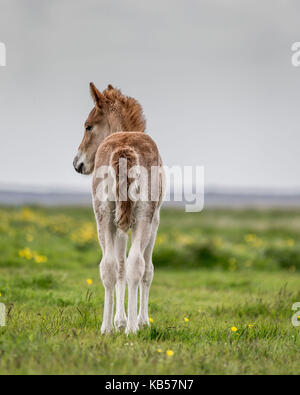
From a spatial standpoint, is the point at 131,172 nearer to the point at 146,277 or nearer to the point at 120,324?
the point at 146,277

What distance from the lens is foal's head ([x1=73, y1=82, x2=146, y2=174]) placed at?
7379 mm

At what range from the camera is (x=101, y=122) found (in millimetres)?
7438

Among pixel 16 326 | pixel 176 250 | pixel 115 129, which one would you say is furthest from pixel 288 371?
pixel 176 250

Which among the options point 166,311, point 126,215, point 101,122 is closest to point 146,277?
point 126,215

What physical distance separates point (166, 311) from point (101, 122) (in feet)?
10.6

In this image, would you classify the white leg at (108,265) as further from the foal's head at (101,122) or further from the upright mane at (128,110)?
the upright mane at (128,110)

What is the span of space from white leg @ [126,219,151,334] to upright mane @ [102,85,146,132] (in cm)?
191

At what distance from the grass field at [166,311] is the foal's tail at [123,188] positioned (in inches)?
50.4

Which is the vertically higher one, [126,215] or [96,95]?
[96,95]
